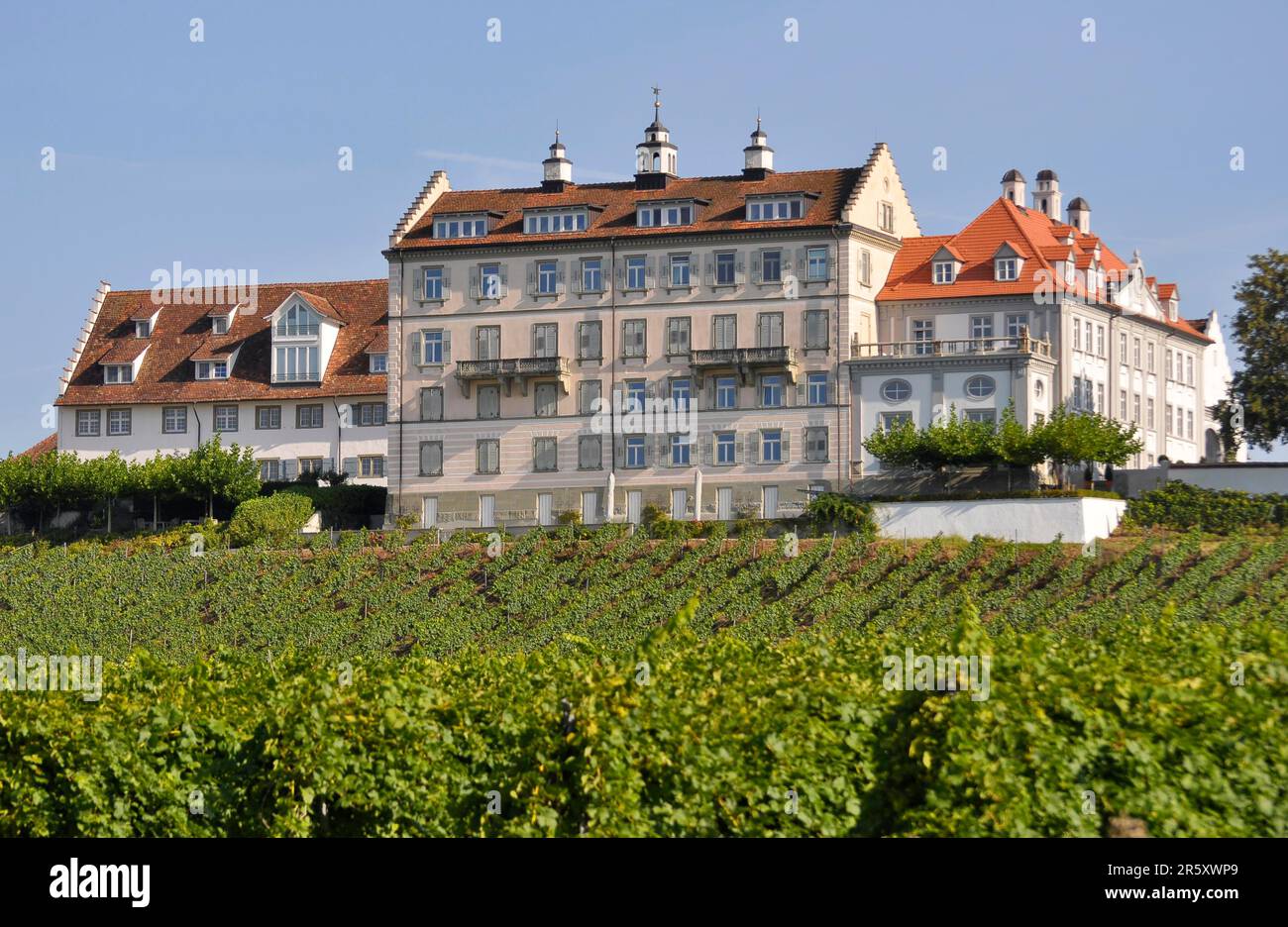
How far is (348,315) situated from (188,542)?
71.7 ft

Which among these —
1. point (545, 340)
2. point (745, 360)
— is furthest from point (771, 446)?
point (545, 340)

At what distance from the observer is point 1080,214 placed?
10531cm

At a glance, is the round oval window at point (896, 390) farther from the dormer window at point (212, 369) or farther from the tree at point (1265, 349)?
the dormer window at point (212, 369)

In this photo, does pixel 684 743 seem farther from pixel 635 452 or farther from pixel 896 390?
pixel 635 452

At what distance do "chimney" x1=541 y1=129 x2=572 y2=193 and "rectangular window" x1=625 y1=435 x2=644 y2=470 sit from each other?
12988 mm

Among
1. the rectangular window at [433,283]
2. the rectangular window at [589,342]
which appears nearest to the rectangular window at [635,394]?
the rectangular window at [589,342]

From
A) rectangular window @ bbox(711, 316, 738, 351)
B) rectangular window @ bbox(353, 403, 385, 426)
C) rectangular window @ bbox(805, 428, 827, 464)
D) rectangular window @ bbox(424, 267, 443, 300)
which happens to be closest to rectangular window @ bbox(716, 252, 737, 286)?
rectangular window @ bbox(711, 316, 738, 351)

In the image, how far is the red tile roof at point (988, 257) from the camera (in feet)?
285

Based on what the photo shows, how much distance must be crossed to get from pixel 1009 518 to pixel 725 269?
17757 mm

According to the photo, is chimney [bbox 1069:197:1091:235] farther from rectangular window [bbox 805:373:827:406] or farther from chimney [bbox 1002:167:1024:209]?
rectangular window [bbox 805:373:827:406]

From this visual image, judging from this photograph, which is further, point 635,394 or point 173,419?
point 173,419

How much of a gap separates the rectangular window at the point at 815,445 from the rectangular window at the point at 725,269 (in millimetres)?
7500

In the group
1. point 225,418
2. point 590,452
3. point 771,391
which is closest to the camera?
point 771,391

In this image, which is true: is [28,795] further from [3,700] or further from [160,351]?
[160,351]
